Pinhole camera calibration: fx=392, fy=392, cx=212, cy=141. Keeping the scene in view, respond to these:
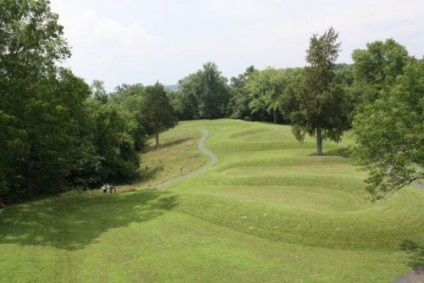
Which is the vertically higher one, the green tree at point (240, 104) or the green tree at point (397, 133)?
the green tree at point (240, 104)

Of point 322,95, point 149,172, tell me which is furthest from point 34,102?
point 149,172

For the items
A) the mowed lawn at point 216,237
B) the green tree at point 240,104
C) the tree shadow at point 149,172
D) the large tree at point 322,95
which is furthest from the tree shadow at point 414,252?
the green tree at point 240,104

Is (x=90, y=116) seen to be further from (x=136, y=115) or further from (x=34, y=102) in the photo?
(x=136, y=115)

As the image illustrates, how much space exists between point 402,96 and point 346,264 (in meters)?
9.85

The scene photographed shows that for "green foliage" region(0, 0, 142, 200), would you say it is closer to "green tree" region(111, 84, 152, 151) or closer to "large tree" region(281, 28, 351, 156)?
"large tree" region(281, 28, 351, 156)

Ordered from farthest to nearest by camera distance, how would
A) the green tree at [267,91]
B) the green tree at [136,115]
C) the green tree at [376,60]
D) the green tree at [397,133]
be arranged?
1. the green tree at [267,91]
2. the green tree at [136,115]
3. the green tree at [376,60]
4. the green tree at [397,133]

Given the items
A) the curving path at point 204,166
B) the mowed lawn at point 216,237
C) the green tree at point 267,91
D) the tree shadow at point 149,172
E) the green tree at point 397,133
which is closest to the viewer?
the mowed lawn at point 216,237

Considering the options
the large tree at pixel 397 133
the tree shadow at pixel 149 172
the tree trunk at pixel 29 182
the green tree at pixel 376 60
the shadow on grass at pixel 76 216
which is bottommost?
the tree shadow at pixel 149 172

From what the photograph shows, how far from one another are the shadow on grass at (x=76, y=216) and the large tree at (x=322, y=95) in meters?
27.5

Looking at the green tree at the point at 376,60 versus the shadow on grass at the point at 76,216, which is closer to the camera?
the shadow on grass at the point at 76,216

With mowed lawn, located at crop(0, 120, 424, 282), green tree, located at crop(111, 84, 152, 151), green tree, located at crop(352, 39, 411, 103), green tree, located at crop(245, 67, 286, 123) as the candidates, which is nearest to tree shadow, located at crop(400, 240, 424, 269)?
mowed lawn, located at crop(0, 120, 424, 282)

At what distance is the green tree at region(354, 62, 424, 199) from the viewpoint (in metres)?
21.1

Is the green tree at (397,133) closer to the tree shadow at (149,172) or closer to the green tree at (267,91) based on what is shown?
the tree shadow at (149,172)

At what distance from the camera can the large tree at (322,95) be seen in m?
51.8
